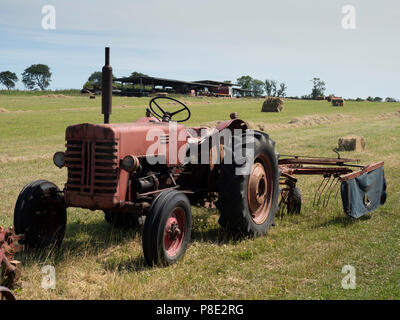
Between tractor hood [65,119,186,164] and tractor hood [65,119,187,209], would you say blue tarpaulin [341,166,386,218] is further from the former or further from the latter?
tractor hood [65,119,187,209]

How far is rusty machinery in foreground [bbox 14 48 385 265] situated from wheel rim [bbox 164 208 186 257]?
0.01 metres

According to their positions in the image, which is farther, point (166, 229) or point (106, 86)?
point (106, 86)

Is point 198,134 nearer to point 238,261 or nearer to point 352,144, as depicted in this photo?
point 238,261

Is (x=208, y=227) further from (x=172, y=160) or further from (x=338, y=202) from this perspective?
(x=338, y=202)

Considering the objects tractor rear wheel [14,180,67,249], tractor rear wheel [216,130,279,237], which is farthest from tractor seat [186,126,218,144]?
tractor rear wheel [14,180,67,249]

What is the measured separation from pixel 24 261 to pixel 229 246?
2182mm

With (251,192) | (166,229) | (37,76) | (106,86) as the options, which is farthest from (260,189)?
(37,76)

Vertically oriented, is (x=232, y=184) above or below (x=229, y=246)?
above

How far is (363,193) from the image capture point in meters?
6.13

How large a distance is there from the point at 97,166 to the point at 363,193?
12.1ft

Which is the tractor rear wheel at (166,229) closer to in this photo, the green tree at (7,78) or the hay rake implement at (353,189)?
the hay rake implement at (353,189)

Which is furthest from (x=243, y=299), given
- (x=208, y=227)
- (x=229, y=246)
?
(x=208, y=227)
